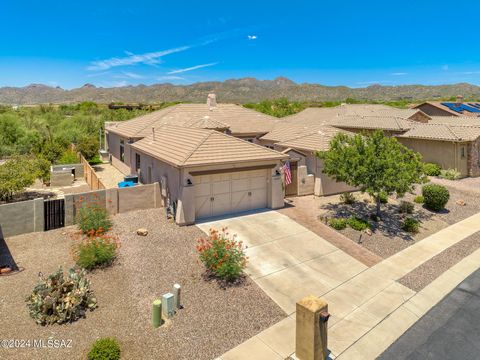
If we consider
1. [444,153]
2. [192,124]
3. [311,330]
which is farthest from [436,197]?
[192,124]

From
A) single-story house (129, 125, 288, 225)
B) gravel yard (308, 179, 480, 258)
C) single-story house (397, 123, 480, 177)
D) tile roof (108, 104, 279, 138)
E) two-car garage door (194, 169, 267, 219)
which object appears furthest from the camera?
tile roof (108, 104, 279, 138)

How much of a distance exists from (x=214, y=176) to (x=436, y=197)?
1324 centimetres

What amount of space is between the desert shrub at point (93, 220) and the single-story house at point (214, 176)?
10.7 ft

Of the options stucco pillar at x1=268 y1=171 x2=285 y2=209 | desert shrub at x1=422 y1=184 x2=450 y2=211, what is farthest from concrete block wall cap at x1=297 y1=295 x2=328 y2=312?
desert shrub at x1=422 y1=184 x2=450 y2=211

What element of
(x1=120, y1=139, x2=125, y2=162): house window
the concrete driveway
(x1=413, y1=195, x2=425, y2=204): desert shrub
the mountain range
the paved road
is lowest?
the paved road

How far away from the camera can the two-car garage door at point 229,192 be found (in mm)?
16703

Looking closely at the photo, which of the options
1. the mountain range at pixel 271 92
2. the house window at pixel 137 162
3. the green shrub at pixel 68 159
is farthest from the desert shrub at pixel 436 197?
the mountain range at pixel 271 92

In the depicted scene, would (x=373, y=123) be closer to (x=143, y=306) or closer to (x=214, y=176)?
(x=214, y=176)

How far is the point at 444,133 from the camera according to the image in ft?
95.0

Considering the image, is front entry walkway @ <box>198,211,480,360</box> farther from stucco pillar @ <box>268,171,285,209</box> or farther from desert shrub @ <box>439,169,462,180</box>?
desert shrub @ <box>439,169,462,180</box>

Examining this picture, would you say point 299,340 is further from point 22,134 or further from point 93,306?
point 22,134

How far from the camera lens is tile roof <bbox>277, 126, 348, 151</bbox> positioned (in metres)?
21.5

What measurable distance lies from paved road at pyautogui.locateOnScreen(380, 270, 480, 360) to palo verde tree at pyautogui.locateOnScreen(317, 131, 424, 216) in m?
6.00

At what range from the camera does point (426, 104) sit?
5162cm
